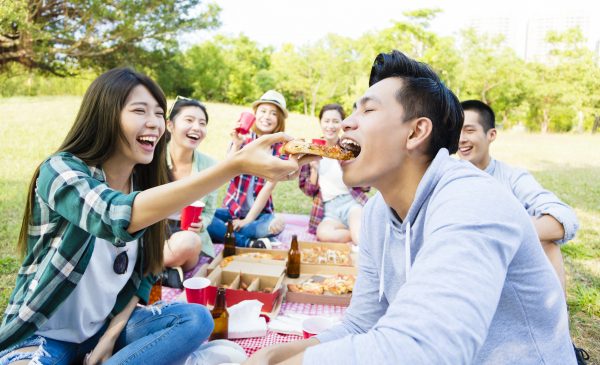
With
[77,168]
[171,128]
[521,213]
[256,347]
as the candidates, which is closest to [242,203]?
[171,128]

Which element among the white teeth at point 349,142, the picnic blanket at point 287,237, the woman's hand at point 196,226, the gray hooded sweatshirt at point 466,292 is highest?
the white teeth at point 349,142

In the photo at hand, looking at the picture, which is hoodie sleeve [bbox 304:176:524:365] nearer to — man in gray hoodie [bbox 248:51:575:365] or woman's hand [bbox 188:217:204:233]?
man in gray hoodie [bbox 248:51:575:365]

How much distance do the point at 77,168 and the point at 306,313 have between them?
2.45 metres

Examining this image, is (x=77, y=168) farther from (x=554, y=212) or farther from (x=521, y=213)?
(x=554, y=212)

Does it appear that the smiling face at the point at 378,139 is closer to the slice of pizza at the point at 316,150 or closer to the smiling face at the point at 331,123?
the slice of pizza at the point at 316,150

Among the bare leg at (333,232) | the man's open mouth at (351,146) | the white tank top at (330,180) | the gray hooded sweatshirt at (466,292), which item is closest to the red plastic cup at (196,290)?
the man's open mouth at (351,146)

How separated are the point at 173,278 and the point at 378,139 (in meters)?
3.15

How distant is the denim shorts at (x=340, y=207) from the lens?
20.2 ft

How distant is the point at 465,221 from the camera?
4.46ft

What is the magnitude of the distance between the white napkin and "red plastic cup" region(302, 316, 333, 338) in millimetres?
702

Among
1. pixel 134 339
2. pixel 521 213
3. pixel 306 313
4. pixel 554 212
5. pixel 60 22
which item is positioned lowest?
pixel 306 313

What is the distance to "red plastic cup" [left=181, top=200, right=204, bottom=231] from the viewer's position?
422cm

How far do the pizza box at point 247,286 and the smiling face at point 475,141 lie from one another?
7.66 ft

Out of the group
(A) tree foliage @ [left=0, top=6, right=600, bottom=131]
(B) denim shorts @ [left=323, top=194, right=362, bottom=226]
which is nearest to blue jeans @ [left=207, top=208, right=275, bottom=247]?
(B) denim shorts @ [left=323, top=194, right=362, bottom=226]
